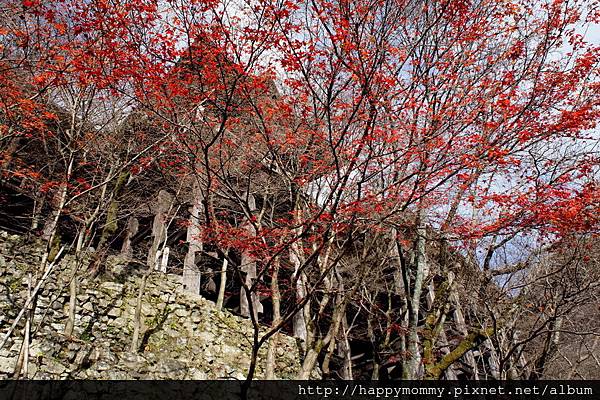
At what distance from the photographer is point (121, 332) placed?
10250 millimetres

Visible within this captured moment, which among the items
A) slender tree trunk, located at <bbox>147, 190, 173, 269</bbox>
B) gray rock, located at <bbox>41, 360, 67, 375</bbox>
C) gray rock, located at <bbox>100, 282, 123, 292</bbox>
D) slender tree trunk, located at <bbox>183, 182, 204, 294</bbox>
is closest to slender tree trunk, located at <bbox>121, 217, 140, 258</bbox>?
slender tree trunk, located at <bbox>147, 190, 173, 269</bbox>

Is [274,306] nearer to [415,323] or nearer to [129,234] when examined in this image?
[415,323]

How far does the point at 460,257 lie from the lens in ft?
31.5

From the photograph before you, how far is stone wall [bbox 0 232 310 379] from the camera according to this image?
8422mm

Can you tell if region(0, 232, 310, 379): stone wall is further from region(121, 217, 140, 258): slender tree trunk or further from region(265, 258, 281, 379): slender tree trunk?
region(265, 258, 281, 379): slender tree trunk

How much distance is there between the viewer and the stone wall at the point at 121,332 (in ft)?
27.6

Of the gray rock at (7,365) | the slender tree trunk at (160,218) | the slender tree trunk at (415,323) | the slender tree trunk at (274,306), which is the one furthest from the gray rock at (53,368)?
the slender tree trunk at (415,323)

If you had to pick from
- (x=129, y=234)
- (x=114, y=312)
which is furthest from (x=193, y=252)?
(x=129, y=234)

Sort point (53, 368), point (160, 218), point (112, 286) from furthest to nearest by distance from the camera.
Answer: 1. point (160, 218)
2. point (112, 286)
3. point (53, 368)

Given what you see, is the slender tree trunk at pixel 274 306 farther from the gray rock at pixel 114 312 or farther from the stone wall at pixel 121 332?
the gray rock at pixel 114 312

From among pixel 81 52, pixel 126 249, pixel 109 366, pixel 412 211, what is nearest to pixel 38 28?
pixel 81 52

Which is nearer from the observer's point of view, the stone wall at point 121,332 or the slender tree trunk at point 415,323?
the slender tree trunk at point 415,323

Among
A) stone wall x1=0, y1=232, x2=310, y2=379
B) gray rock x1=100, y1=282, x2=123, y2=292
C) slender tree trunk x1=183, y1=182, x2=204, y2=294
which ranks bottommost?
Result: stone wall x1=0, y1=232, x2=310, y2=379

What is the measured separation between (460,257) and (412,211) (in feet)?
9.11
